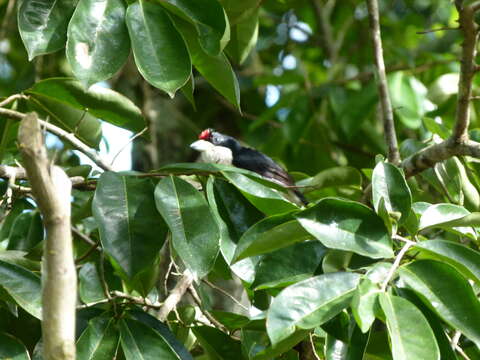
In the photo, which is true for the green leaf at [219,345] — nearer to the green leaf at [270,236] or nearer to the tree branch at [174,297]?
the tree branch at [174,297]

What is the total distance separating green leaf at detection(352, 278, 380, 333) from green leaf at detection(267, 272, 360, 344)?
4cm

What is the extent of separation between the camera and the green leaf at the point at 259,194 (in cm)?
218

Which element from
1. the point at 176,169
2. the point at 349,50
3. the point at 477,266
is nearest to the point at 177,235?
the point at 176,169

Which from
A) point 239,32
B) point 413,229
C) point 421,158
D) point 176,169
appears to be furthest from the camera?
point 239,32

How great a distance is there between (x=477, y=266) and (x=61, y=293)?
98cm

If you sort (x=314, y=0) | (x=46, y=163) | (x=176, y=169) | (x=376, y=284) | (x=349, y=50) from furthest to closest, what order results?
(x=349, y=50), (x=314, y=0), (x=176, y=169), (x=376, y=284), (x=46, y=163)

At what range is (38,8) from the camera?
227 centimetres

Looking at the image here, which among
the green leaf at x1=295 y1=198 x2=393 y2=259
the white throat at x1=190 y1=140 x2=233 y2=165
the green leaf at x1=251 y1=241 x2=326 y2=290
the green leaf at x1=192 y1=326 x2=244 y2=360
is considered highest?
→ the green leaf at x1=295 y1=198 x2=393 y2=259

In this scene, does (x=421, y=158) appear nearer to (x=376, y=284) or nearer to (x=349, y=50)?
(x=376, y=284)

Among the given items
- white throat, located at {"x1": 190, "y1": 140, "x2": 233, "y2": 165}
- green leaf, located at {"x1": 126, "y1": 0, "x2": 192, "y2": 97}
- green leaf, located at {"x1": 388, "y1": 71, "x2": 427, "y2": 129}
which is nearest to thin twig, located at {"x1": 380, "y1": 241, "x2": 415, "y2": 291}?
green leaf, located at {"x1": 126, "y1": 0, "x2": 192, "y2": 97}

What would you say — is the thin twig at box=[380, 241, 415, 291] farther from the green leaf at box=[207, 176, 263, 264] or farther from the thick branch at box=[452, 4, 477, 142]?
the thick branch at box=[452, 4, 477, 142]

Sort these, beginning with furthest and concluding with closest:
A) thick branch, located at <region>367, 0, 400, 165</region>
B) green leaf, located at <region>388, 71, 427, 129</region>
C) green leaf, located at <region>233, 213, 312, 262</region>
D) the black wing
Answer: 1. the black wing
2. green leaf, located at <region>388, 71, 427, 129</region>
3. thick branch, located at <region>367, 0, 400, 165</region>
4. green leaf, located at <region>233, 213, 312, 262</region>

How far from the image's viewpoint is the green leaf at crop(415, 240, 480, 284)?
1.89 meters

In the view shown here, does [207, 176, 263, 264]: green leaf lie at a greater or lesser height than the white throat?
greater
